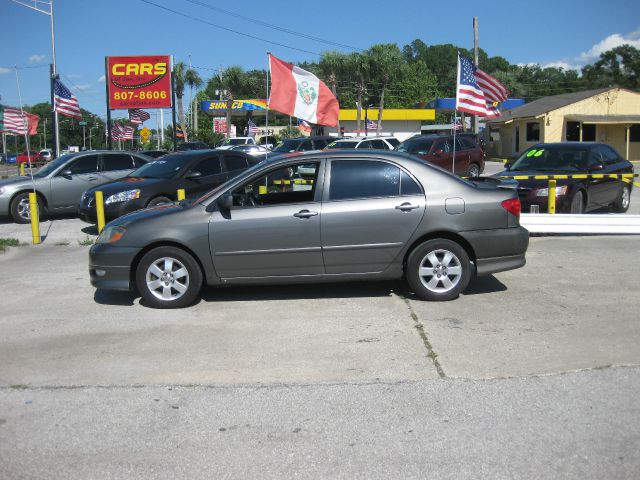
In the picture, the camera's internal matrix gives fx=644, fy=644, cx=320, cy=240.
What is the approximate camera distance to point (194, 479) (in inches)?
140

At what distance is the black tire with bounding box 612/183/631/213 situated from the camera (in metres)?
13.2

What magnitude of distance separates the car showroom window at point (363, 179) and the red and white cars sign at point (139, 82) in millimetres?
21976

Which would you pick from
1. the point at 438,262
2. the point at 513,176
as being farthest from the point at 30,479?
the point at 513,176

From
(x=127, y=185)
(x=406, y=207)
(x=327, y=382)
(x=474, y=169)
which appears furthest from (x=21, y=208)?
(x=474, y=169)

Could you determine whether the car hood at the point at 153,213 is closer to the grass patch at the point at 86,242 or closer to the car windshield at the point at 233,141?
the grass patch at the point at 86,242

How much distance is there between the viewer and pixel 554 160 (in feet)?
41.4

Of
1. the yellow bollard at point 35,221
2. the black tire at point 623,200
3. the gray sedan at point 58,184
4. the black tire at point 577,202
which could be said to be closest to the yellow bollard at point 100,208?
the yellow bollard at point 35,221

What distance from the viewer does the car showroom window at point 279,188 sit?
7066 mm

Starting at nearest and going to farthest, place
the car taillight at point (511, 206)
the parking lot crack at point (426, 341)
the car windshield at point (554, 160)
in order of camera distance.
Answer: the parking lot crack at point (426, 341) → the car taillight at point (511, 206) → the car windshield at point (554, 160)

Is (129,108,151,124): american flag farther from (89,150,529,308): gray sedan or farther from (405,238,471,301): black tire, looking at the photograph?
(405,238,471,301): black tire

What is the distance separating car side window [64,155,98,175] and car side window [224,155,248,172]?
3.74 m

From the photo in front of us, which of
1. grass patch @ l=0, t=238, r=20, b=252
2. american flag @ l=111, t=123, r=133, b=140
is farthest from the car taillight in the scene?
american flag @ l=111, t=123, r=133, b=140

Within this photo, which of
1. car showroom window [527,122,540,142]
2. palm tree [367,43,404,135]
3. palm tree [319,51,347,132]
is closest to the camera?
car showroom window [527,122,540,142]

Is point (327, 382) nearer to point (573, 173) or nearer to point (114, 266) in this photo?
point (114, 266)
